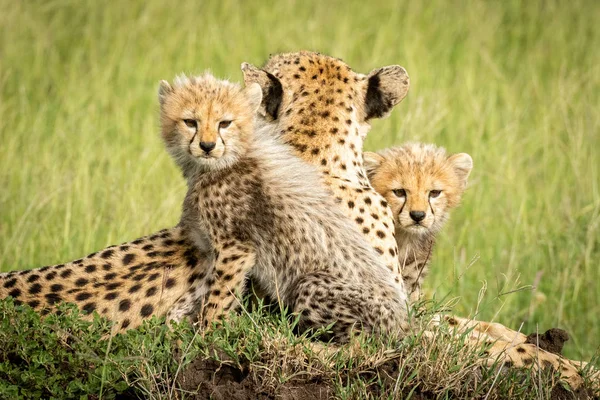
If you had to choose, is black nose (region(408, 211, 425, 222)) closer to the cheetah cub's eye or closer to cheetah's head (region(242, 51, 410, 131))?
the cheetah cub's eye

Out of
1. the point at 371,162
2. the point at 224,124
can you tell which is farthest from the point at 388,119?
the point at 224,124

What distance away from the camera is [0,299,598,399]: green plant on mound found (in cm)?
368

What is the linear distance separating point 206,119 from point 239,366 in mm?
1038

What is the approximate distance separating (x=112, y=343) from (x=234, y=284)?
1.70 feet

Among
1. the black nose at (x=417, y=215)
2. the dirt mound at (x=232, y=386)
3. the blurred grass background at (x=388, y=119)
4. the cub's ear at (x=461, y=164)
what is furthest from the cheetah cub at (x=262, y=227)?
Result: the cub's ear at (x=461, y=164)

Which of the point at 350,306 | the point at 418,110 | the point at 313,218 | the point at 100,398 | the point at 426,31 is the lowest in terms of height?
the point at 100,398

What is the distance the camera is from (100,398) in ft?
11.8

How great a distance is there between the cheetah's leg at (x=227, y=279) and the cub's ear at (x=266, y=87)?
747 mm

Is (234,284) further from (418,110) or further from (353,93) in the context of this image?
(418,110)

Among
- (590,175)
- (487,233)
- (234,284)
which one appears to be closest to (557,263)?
(487,233)

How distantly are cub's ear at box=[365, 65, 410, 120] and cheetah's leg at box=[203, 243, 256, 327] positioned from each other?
3.26ft

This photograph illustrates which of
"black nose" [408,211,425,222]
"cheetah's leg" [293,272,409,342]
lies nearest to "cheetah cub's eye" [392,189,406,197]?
"black nose" [408,211,425,222]

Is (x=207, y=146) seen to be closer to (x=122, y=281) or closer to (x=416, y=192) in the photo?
(x=122, y=281)

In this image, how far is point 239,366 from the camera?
375cm
